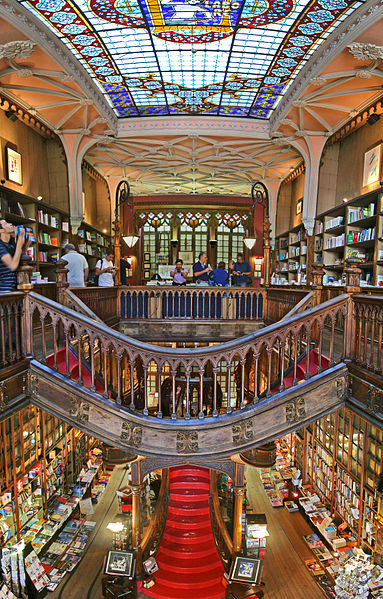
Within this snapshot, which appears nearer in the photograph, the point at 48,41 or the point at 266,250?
the point at 48,41

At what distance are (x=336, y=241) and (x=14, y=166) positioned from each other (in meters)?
6.81

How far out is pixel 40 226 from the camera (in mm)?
8117

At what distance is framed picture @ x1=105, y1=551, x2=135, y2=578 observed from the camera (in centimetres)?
481

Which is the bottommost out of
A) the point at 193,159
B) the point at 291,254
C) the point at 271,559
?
the point at 271,559

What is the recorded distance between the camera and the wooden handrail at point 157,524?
19.4 ft

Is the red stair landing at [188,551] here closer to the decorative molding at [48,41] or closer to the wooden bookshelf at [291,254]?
the wooden bookshelf at [291,254]

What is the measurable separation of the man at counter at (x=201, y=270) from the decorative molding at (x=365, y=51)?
15.1 ft

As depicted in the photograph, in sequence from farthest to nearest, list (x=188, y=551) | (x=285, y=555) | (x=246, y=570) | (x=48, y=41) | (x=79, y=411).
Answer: (x=48, y=41), (x=188, y=551), (x=285, y=555), (x=246, y=570), (x=79, y=411)

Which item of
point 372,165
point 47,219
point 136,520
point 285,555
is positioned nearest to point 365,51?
point 372,165

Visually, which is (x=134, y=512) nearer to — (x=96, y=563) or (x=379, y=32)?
(x=96, y=563)

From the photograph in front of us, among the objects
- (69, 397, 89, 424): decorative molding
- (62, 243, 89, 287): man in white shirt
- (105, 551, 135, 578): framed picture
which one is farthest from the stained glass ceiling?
(105, 551, 135, 578): framed picture

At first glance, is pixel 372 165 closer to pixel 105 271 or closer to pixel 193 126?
pixel 193 126

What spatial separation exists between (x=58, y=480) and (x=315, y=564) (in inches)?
171

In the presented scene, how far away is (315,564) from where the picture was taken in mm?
5430
